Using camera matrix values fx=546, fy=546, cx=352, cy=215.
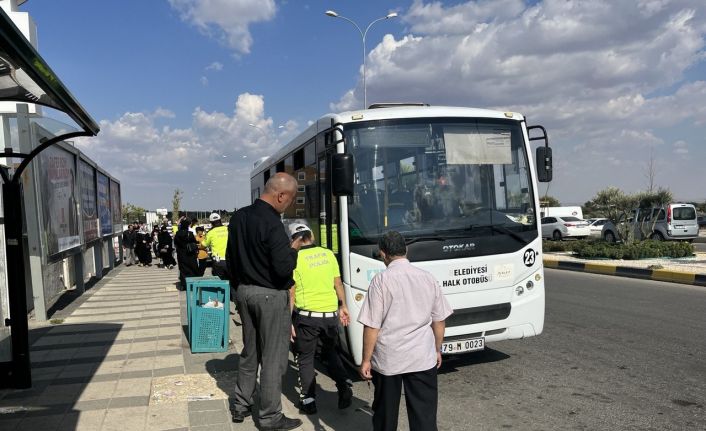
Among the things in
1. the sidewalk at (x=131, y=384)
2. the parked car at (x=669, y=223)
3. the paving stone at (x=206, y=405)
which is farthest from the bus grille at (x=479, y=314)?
the parked car at (x=669, y=223)

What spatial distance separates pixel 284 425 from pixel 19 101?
11.9 feet

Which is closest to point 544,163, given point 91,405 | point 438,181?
point 438,181

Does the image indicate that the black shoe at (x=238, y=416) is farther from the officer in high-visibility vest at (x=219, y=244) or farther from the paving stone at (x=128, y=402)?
the officer in high-visibility vest at (x=219, y=244)

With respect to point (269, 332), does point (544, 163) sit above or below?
above

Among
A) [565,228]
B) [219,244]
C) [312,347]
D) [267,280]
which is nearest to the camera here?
[267,280]

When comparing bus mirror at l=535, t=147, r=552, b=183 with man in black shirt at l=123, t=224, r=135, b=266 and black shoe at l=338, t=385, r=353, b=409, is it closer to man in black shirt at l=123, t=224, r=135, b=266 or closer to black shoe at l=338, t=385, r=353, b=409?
black shoe at l=338, t=385, r=353, b=409

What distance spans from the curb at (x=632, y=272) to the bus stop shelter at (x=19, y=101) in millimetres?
13293

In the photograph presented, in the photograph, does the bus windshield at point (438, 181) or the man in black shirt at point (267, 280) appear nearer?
the man in black shirt at point (267, 280)

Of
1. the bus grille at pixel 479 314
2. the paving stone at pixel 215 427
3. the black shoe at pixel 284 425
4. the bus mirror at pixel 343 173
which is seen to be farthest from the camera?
the bus grille at pixel 479 314

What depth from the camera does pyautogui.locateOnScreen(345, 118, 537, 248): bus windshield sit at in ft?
19.2

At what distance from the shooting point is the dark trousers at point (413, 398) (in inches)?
133

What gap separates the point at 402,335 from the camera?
331cm

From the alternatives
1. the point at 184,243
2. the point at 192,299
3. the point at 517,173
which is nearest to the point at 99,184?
the point at 184,243

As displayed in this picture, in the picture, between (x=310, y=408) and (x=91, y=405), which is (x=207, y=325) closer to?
(x=91, y=405)
